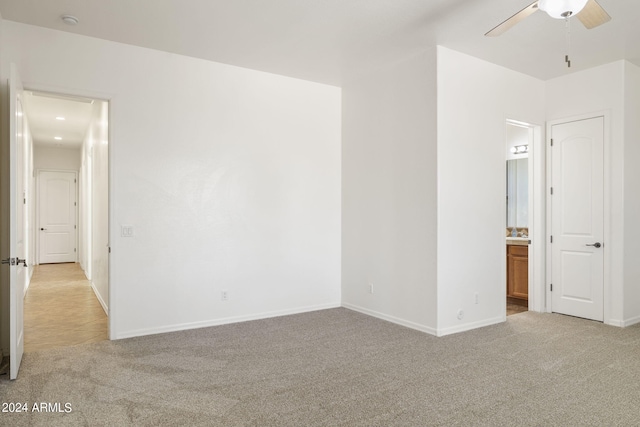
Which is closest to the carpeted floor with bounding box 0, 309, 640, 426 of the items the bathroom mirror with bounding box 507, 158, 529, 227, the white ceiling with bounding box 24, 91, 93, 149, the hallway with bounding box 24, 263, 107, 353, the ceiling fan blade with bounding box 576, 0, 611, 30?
the hallway with bounding box 24, 263, 107, 353

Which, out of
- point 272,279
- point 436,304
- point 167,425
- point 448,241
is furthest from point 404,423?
point 272,279

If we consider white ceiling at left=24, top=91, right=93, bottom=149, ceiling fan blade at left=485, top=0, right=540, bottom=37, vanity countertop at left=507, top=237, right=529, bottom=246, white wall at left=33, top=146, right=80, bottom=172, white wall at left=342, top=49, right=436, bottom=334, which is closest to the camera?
ceiling fan blade at left=485, top=0, right=540, bottom=37

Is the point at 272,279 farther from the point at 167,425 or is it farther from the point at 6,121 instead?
the point at 6,121

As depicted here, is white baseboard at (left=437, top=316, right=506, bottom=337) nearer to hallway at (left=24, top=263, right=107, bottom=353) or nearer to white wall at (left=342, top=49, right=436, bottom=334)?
white wall at (left=342, top=49, right=436, bottom=334)

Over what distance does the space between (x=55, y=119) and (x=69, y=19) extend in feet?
15.3

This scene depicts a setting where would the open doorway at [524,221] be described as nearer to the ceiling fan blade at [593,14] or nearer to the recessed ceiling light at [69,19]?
the ceiling fan blade at [593,14]

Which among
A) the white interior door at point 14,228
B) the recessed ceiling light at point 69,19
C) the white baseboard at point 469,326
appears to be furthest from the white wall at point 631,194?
the white interior door at point 14,228

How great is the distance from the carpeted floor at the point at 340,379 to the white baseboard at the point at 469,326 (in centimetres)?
10

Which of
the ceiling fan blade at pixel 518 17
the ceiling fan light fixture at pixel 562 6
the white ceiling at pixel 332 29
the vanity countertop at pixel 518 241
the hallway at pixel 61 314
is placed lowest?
the hallway at pixel 61 314

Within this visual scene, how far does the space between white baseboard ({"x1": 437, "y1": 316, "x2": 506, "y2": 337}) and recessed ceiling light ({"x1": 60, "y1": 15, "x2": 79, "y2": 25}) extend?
4.33 metres

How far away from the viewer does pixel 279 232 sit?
5117mm

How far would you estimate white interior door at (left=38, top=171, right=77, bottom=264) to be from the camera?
34.3 feet

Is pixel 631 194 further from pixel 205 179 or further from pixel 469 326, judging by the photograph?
pixel 205 179

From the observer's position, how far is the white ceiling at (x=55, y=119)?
6.36 m
